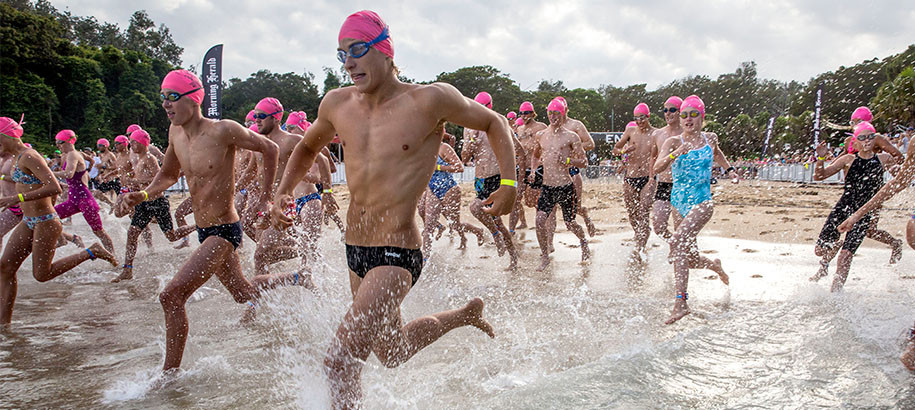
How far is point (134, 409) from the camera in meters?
3.21

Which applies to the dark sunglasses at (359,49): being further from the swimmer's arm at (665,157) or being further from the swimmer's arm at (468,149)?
the swimmer's arm at (468,149)

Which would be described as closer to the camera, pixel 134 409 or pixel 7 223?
pixel 134 409

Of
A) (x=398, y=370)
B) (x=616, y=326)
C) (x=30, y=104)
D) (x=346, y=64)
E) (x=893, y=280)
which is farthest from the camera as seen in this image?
(x=30, y=104)

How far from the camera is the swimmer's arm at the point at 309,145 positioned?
290cm

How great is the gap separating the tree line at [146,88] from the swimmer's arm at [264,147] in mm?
25524

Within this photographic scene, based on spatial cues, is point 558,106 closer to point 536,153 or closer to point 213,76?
point 536,153

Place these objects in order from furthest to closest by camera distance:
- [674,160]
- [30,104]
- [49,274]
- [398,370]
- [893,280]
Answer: [30,104], [893,280], [674,160], [49,274], [398,370]

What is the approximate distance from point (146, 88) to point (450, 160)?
41054 millimetres

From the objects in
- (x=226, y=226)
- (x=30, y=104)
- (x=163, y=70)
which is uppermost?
(x=163, y=70)

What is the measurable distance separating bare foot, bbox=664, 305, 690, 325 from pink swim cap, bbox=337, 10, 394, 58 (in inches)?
124

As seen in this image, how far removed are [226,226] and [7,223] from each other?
392 centimetres

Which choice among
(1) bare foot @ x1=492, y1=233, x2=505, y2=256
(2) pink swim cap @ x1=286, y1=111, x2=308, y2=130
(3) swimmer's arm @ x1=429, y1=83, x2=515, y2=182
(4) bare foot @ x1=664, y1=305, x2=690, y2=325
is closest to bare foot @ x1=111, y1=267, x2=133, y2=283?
(2) pink swim cap @ x1=286, y1=111, x2=308, y2=130

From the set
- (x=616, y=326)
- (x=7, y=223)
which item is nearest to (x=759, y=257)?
(x=616, y=326)

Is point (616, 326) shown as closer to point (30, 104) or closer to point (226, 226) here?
point (226, 226)
